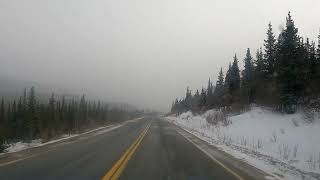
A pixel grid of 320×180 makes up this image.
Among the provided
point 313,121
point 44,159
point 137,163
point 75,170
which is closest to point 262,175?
point 137,163

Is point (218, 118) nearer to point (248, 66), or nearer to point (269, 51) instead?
point (269, 51)

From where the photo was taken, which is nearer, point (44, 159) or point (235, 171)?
point (235, 171)

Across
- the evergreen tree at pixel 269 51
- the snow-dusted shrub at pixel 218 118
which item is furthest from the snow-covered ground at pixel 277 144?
the evergreen tree at pixel 269 51

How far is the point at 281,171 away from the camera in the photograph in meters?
11.5

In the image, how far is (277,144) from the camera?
1941 centimetres

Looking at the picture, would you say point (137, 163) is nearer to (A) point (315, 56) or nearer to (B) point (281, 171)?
(B) point (281, 171)

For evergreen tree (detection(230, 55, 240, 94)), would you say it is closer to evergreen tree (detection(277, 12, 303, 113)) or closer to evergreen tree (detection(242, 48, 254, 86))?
evergreen tree (detection(242, 48, 254, 86))

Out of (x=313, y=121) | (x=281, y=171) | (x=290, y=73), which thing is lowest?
(x=281, y=171)

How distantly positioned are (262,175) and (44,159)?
287 inches


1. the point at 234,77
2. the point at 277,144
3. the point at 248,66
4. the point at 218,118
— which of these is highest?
the point at 248,66

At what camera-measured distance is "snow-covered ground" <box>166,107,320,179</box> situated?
41.0 ft

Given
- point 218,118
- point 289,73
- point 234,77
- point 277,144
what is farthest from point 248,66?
point 277,144

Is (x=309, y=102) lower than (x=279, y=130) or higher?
higher

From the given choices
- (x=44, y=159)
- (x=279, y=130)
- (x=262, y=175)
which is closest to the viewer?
(x=262, y=175)
